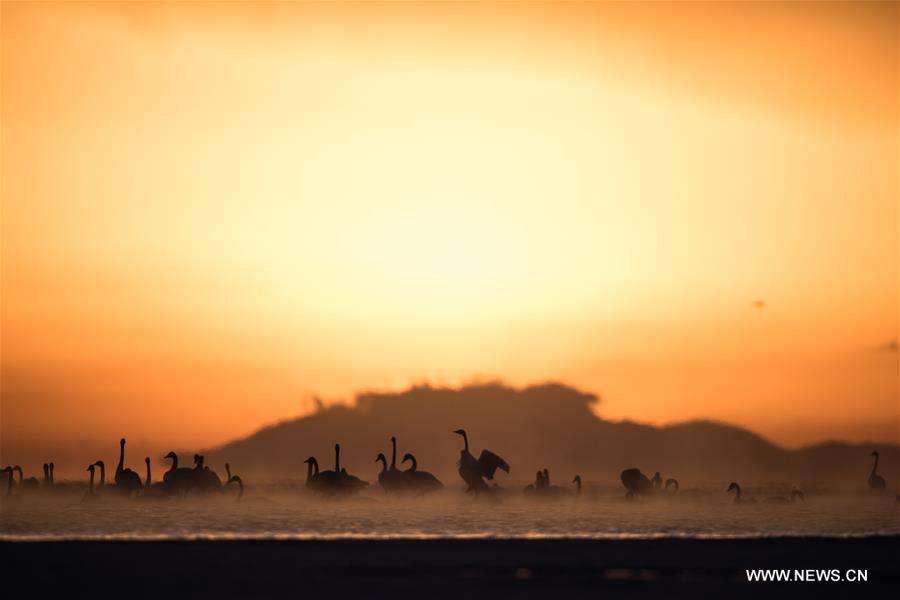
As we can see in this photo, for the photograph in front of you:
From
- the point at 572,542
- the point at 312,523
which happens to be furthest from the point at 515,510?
the point at 572,542

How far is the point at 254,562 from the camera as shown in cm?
2855

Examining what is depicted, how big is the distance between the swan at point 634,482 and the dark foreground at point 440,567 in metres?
37.0

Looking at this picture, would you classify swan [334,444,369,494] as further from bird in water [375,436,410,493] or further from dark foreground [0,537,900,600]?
dark foreground [0,537,900,600]

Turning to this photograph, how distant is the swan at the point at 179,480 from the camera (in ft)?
228

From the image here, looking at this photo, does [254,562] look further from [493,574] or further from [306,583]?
[493,574]

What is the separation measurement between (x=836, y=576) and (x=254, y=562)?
506 inches

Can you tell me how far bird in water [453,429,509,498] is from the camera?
65400 millimetres

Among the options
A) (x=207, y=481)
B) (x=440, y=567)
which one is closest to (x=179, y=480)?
(x=207, y=481)

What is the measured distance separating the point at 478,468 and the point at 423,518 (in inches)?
693

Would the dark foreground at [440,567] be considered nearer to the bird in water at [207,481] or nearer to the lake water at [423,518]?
the lake water at [423,518]

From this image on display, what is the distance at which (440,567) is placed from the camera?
2773 centimetres

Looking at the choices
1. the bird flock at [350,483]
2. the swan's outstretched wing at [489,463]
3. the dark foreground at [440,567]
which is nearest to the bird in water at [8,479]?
the bird flock at [350,483]

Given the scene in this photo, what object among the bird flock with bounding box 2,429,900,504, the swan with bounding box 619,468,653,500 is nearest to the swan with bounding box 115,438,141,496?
the bird flock with bounding box 2,429,900,504

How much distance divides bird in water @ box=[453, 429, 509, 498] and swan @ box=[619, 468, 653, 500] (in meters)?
9.68
